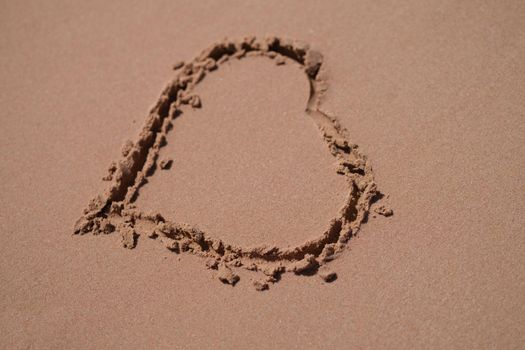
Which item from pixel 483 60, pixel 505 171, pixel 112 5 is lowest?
pixel 505 171

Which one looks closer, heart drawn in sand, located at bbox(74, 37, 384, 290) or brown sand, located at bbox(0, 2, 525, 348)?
brown sand, located at bbox(0, 2, 525, 348)

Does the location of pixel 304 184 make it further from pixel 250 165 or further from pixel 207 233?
pixel 207 233

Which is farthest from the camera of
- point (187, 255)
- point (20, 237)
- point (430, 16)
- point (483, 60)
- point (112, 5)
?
point (112, 5)

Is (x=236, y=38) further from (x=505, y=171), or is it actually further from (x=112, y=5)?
(x=505, y=171)

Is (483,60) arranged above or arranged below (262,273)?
above

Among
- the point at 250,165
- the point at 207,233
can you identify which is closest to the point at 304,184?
the point at 250,165

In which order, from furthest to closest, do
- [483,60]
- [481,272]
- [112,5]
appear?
[112,5] → [483,60] → [481,272]

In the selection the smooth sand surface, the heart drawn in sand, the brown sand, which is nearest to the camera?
the brown sand

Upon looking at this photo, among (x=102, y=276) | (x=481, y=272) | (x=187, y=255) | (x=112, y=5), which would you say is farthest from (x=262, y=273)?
(x=112, y=5)
